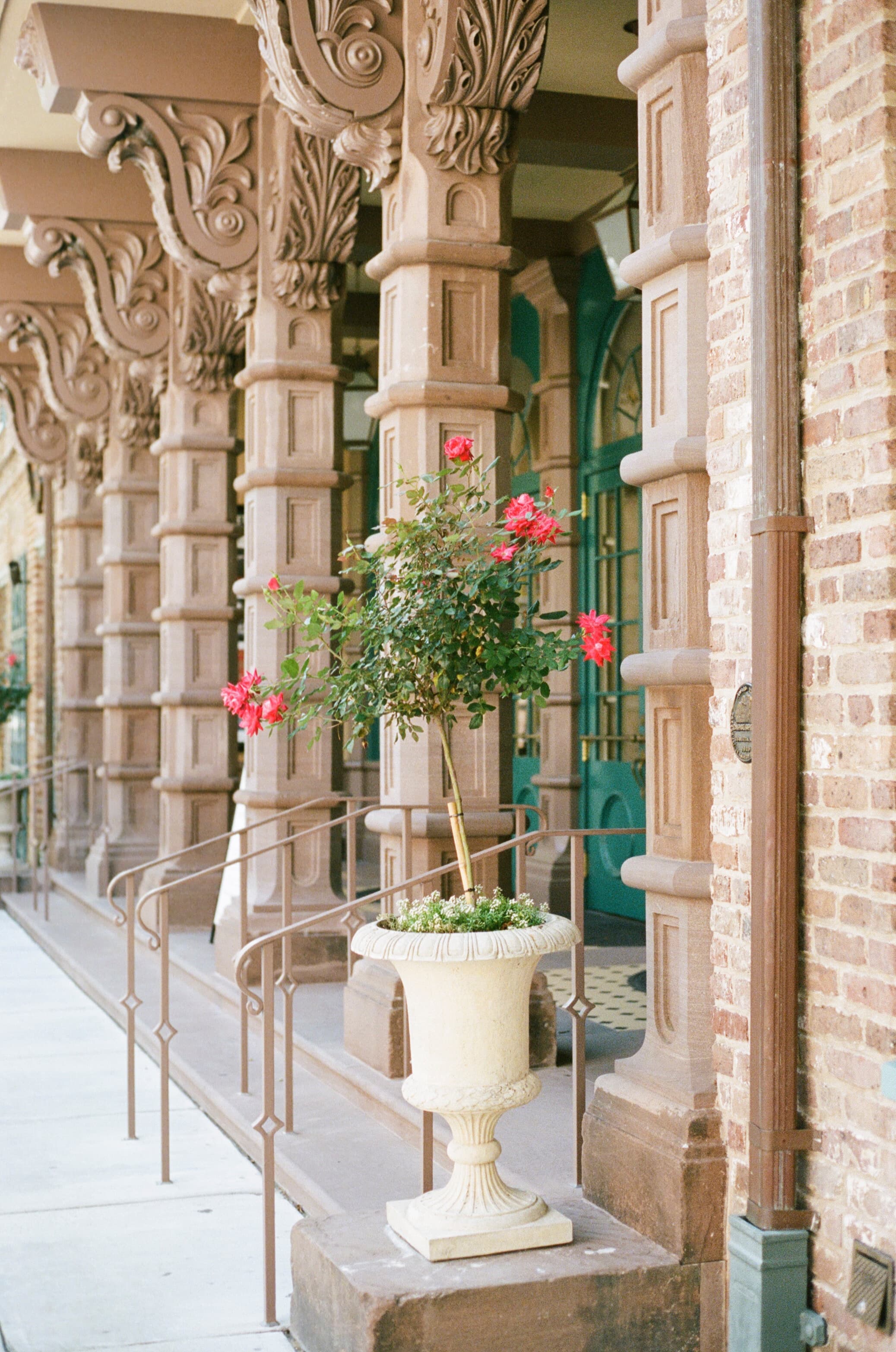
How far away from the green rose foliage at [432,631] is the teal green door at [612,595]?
5.18 meters

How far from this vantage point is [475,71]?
5.26 metres

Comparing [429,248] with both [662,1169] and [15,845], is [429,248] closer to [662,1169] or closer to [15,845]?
[662,1169]

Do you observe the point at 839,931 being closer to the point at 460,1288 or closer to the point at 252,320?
the point at 460,1288

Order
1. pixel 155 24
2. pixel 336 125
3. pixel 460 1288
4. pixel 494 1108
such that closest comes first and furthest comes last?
pixel 460 1288, pixel 494 1108, pixel 336 125, pixel 155 24

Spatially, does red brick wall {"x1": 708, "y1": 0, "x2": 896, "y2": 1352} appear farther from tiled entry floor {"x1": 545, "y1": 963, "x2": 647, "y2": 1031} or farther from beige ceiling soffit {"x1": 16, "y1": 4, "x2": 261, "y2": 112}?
beige ceiling soffit {"x1": 16, "y1": 4, "x2": 261, "y2": 112}

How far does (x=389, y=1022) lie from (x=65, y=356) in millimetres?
8000

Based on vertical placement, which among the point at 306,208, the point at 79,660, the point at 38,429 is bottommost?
the point at 79,660

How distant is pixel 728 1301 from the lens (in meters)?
3.45

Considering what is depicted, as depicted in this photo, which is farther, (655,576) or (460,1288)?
(655,576)

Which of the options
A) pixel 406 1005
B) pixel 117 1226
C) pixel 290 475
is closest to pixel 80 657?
pixel 290 475

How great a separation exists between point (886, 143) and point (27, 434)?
11.4m

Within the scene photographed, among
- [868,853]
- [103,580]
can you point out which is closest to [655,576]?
[868,853]

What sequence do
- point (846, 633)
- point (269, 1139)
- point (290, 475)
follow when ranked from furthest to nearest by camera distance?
point (290, 475), point (269, 1139), point (846, 633)

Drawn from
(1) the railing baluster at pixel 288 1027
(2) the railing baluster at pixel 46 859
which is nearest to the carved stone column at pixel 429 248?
(1) the railing baluster at pixel 288 1027
